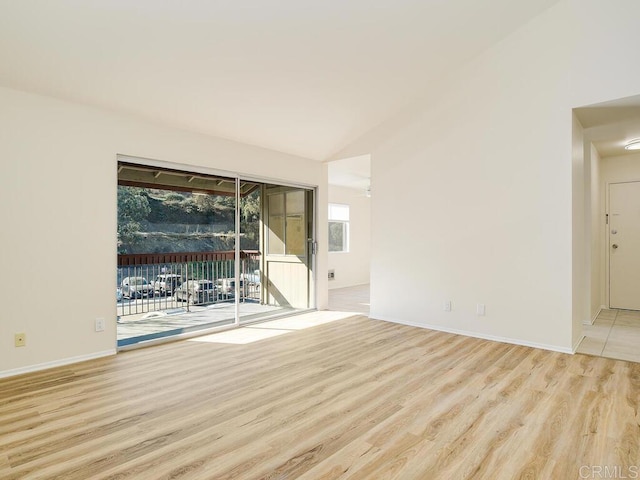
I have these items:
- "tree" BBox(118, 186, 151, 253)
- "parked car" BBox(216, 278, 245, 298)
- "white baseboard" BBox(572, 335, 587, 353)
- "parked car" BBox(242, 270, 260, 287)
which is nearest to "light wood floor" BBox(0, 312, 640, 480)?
"white baseboard" BBox(572, 335, 587, 353)

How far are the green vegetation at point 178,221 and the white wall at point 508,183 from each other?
6.87 ft

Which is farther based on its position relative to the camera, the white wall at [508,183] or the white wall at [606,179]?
the white wall at [606,179]

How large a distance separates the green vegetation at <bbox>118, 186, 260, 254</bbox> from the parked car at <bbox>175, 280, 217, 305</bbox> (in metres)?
0.43

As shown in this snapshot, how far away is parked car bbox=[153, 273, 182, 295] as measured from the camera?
407 cm

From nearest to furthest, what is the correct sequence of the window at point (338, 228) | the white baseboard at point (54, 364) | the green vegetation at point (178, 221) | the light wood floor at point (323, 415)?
the light wood floor at point (323, 415)
the white baseboard at point (54, 364)
the green vegetation at point (178, 221)
the window at point (338, 228)

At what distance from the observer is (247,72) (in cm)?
337

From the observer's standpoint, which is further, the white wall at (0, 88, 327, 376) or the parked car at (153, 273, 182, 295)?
the parked car at (153, 273, 182, 295)

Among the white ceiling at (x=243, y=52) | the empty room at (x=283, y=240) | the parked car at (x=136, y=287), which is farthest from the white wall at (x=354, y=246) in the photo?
the parked car at (x=136, y=287)

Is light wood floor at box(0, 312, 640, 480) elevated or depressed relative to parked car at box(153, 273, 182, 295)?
depressed

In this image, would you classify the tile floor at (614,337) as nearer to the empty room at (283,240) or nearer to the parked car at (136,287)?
the empty room at (283,240)

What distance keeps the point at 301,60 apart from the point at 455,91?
1.99 meters

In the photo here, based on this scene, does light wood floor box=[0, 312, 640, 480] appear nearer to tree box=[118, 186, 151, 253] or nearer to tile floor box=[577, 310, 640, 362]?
tile floor box=[577, 310, 640, 362]

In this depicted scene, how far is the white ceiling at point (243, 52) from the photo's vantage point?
8.37 feet

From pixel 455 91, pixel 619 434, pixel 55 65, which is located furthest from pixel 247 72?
pixel 619 434
